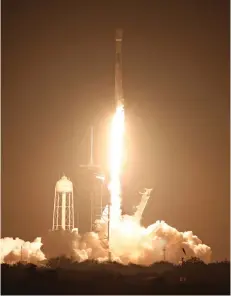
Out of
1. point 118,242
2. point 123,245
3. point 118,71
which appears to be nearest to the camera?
point 118,71

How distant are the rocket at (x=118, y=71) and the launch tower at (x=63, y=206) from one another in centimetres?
548

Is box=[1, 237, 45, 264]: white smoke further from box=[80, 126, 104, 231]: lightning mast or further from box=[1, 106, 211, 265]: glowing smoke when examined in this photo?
box=[80, 126, 104, 231]: lightning mast

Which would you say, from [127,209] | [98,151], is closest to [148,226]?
[127,209]

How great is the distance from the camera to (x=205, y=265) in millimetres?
39812

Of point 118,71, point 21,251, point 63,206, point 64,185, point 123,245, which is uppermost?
point 118,71

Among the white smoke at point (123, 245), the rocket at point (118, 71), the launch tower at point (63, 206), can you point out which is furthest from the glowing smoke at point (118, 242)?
the launch tower at point (63, 206)

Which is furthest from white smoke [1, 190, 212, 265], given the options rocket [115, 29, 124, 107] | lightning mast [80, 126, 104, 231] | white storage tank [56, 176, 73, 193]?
rocket [115, 29, 124, 107]

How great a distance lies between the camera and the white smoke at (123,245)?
4206cm

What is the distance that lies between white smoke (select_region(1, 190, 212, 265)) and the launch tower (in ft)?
5.83

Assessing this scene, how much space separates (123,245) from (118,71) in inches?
344

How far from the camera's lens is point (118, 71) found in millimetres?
42719

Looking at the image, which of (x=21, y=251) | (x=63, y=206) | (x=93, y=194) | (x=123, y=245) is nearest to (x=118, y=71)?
(x=93, y=194)

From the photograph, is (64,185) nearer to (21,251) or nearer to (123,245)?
(21,251)

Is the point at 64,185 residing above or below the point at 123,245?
above
